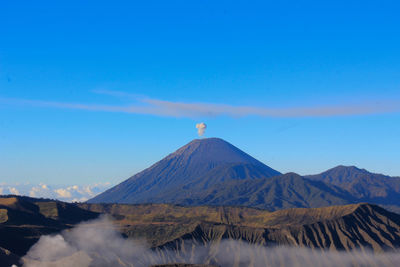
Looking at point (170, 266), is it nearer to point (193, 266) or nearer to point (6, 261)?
point (193, 266)

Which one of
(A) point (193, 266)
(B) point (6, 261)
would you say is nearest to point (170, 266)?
(A) point (193, 266)
